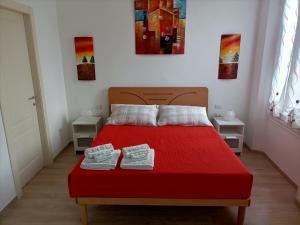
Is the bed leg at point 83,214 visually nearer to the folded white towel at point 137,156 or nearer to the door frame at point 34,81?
the folded white towel at point 137,156

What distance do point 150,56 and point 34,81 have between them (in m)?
1.74

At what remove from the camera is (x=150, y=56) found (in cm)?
341

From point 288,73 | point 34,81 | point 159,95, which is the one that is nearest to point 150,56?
point 159,95

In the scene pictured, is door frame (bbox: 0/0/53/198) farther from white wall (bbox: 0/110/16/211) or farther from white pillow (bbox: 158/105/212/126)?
white pillow (bbox: 158/105/212/126)

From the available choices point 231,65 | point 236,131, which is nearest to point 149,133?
point 236,131

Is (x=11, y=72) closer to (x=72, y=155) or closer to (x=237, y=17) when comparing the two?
(x=72, y=155)

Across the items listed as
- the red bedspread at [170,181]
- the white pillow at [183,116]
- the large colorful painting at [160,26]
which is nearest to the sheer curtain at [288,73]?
the white pillow at [183,116]

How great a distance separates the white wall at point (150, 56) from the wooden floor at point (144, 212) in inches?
59.0

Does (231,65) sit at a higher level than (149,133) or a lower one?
higher

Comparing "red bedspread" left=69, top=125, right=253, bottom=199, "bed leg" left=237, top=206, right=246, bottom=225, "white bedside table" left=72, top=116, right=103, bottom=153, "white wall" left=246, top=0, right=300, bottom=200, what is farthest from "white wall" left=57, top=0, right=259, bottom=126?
"bed leg" left=237, top=206, right=246, bottom=225

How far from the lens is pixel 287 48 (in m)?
2.76

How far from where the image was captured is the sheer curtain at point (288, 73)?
8.09 feet

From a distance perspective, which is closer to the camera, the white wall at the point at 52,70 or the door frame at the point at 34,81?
the door frame at the point at 34,81

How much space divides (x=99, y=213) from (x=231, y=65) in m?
2.84
